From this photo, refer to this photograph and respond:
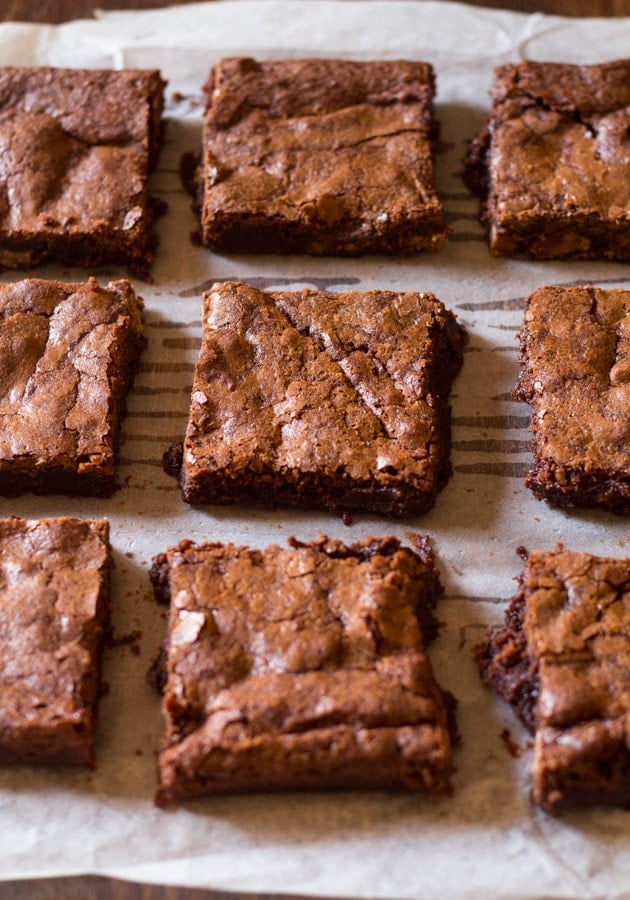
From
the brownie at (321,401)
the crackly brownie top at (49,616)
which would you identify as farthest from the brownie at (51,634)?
the brownie at (321,401)

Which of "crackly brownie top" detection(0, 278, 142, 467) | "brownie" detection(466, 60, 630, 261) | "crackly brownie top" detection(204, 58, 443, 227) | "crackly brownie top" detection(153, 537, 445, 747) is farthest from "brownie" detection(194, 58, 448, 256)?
"crackly brownie top" detection(153, 537, 445, 747)

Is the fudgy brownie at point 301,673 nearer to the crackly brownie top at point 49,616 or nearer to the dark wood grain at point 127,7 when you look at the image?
the crackly brownie top at point 49,616

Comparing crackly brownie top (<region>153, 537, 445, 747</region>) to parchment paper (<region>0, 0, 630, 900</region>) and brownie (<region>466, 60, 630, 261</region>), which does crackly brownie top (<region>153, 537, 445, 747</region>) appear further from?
brownie (<region>466, 60, 630, 261</region>)

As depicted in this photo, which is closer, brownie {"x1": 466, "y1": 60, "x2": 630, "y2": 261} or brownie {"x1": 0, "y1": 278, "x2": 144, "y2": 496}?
brownie {"x1": 0, "y1": 278, "x2": 144, "y2": 496}

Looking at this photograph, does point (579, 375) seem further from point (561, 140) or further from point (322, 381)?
point (561, 140)

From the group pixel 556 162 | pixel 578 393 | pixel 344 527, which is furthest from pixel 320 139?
pixel 344 527

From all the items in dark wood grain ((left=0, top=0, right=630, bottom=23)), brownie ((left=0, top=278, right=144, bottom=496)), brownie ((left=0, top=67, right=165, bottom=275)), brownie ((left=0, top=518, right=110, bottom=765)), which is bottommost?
brownie ((left=0, top=518, right=110, bottom=765))
